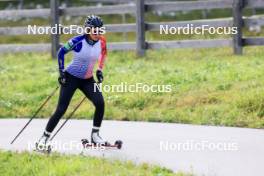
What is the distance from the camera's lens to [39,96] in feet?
51.2

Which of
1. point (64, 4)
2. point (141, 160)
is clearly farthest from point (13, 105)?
point (64, 4)

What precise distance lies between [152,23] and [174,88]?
4.81 m

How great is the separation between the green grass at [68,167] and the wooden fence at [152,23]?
8788mm

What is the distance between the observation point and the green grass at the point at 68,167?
8945mm

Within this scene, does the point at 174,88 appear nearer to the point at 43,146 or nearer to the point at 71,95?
the point at 71,95

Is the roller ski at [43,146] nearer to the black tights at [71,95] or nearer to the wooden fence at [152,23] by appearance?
the black tights at [71,95]

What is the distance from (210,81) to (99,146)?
465 cm

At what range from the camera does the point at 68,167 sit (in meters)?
9.28

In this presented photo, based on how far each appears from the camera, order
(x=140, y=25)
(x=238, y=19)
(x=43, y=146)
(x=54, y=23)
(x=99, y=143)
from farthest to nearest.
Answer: (x=54, y=23) → (x=140, y=25) → (x=238, y=19) → (x=99, y=143) → (x=43, y=146)

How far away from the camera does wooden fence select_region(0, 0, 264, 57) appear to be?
59.1ft

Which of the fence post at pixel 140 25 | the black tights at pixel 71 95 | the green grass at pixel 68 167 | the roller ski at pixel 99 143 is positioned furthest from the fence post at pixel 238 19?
the green grass at pixel 68 167

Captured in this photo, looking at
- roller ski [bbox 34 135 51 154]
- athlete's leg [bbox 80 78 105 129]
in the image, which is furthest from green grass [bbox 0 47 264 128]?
roller ski [bbox 34 135 51 154]

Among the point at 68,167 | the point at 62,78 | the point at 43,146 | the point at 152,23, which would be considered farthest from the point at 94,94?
the point at 152,23

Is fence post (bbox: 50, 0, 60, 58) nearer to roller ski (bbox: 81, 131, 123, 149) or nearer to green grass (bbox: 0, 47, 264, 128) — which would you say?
green grass (bbox: 0, 47, 264, 128)
